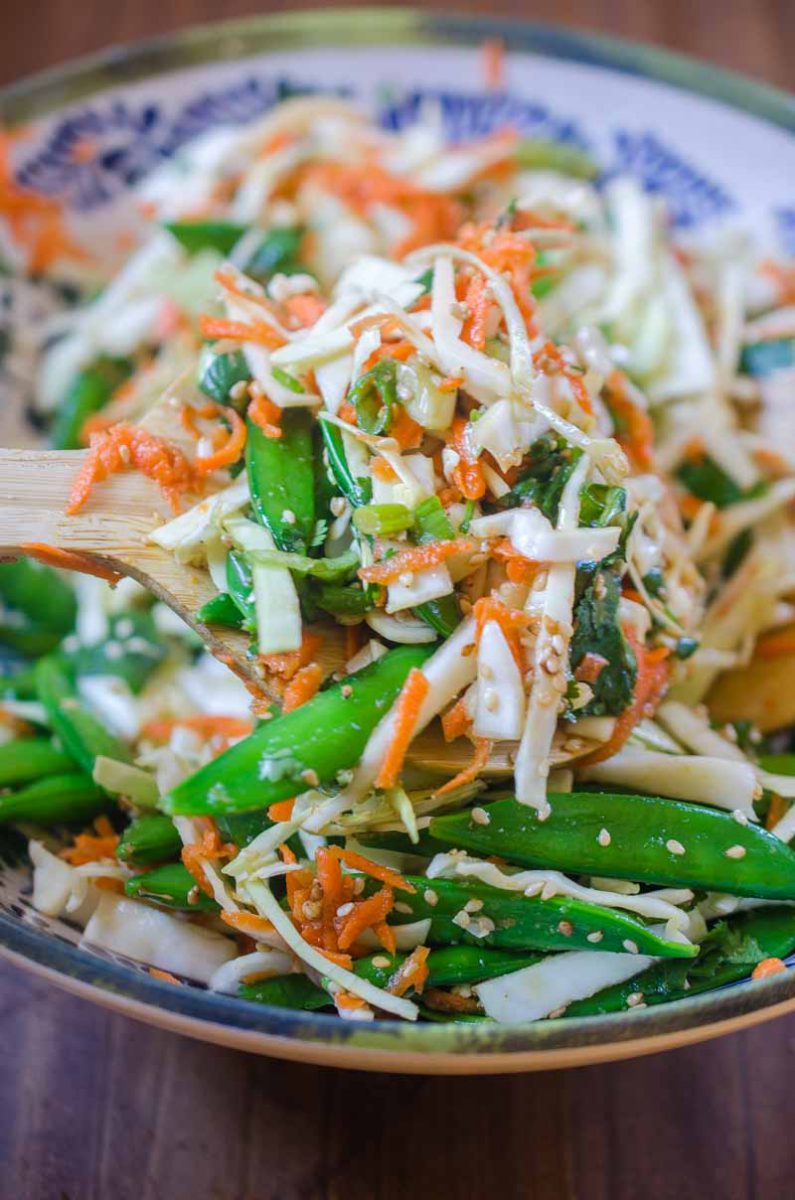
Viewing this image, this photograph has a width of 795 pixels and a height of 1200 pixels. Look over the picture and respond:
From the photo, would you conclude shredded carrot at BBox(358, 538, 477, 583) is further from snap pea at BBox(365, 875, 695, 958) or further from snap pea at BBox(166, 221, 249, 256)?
snap pea at BBox(166, 221, 249, 256)

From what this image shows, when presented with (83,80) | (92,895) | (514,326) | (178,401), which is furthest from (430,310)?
(83,80)

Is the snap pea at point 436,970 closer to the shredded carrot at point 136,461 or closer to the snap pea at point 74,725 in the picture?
the snap pea at point 74,725

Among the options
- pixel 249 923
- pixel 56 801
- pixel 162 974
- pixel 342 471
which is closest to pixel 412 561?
pixel 342 471

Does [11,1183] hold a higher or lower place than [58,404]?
lower

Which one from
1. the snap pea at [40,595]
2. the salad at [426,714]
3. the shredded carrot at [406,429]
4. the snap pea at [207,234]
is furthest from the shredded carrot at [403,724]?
the snap pea at [207,234]

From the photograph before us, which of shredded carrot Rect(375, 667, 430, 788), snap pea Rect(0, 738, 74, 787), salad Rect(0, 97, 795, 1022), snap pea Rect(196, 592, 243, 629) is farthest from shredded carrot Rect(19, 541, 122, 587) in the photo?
shredded carrot Rect(375, 667, 430, 788)

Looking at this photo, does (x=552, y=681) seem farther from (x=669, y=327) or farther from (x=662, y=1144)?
(x=669, y=327)
